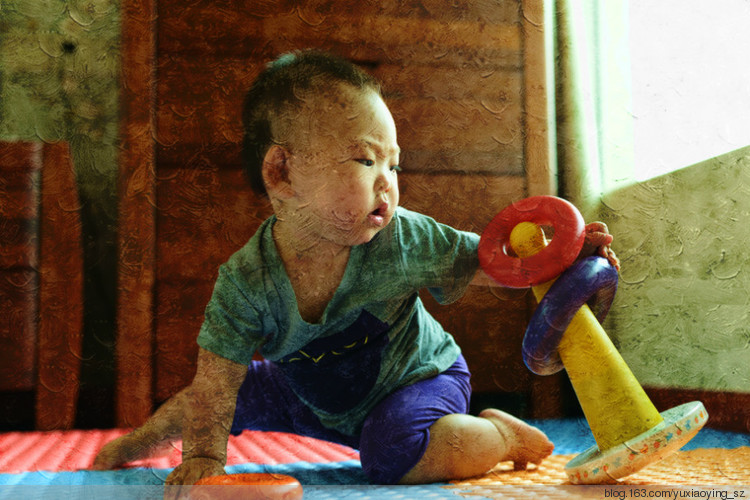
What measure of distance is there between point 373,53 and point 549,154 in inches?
7.6

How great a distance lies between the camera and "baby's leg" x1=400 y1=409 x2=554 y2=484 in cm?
56

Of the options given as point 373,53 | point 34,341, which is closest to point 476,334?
point 373,53

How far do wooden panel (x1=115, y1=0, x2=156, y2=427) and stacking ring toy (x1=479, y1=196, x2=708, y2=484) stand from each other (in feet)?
1.01

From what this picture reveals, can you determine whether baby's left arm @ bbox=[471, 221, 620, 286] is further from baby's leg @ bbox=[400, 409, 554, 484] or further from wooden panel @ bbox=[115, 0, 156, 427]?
wooden panel @ bbox=[115, 0, 156, 427]

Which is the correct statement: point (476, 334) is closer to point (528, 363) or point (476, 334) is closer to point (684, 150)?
point (528, 363)

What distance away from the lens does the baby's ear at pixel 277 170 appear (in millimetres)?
511

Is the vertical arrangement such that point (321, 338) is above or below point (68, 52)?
below

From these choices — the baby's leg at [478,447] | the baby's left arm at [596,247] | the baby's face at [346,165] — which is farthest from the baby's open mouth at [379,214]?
the baby's leg at [478,447]

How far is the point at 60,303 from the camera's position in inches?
20.5

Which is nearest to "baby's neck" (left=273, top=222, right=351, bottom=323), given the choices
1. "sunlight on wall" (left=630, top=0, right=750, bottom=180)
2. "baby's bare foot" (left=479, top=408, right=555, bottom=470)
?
"baby's bare foot" (left=479, top=408, right=555, bottom=470)

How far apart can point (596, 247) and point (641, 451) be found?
0.60 ft

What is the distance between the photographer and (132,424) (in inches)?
20.1

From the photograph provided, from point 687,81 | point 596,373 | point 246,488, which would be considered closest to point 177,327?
point 246,488

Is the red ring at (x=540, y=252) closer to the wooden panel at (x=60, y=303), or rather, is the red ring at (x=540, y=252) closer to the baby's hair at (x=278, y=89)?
the baby's hair at (x=278, y=89)
